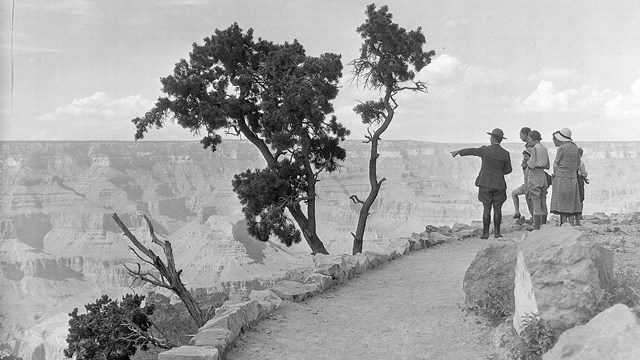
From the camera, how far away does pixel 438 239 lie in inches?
627

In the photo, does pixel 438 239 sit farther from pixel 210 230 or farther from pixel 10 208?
pixel 10 208

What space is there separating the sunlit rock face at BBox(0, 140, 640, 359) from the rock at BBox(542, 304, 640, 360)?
5363 cm

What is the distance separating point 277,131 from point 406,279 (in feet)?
23.1

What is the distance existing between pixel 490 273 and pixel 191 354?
3.91 m

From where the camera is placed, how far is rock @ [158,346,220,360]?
→ 6340mm

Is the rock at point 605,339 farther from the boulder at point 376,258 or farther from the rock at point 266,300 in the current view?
the boulder at point 376,258

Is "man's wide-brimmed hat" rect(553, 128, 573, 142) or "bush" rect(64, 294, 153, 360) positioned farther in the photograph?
"man's wide-brimmed hat" rect(553, 128, 573, 142)

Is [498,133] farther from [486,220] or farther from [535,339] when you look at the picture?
[535,339]

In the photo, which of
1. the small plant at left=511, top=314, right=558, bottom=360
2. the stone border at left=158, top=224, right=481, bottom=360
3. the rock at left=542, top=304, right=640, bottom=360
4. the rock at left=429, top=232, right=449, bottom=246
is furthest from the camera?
the rock at left=429, top=232, right=449, bottom=246

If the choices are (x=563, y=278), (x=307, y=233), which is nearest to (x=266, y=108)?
(x=307, y=233)

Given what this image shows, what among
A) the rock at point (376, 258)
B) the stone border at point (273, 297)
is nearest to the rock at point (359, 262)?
the stone border at point (273, 297)

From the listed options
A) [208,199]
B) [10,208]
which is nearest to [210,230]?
[208,199]

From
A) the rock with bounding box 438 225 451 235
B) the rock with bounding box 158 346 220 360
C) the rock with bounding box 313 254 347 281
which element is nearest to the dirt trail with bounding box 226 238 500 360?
the rock with bounding box 313 254 347 281

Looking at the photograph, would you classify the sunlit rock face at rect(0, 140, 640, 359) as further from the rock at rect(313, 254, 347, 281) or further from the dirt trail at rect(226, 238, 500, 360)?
the dirt trail at rect(226, 238, 500, 360)
